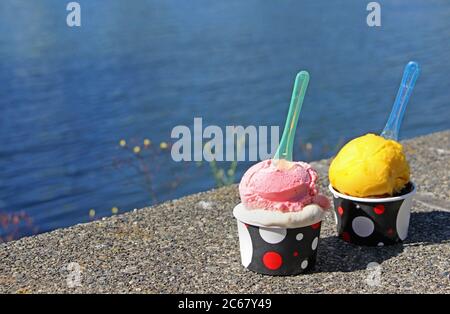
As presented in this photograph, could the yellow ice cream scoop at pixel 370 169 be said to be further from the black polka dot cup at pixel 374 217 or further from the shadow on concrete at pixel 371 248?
the shadow on concrete at pixel 371 248

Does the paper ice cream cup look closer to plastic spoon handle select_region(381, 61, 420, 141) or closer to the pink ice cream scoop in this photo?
the pink ice cream scoop

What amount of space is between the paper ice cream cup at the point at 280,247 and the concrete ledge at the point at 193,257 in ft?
0.14

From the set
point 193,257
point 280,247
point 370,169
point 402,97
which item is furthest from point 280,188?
point 402,97

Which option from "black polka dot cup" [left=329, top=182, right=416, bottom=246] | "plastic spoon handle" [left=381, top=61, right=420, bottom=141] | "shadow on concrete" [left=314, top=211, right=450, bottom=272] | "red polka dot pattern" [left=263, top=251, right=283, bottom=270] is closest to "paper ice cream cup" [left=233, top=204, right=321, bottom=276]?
"red polka dot pattern" [left=263, top=251, right=283, bottom=270]

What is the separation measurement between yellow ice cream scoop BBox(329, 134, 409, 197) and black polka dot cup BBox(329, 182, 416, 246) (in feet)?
0.12

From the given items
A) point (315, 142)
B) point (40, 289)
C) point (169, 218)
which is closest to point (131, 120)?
point (315, 142)

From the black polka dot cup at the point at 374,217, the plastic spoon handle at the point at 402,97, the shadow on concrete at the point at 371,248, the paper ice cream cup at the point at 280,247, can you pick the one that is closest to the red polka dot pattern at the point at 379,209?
the black polka dot cup at the point at 374,217

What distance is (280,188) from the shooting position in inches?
128

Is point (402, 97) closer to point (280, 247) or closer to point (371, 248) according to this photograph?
point (371, 248)

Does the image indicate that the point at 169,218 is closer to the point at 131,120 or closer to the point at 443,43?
the point at 131,120

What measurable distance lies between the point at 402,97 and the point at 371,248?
73 centimetres

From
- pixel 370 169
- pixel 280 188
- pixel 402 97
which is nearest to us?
pixel 280 188

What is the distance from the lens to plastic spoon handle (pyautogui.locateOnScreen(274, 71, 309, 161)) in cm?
327

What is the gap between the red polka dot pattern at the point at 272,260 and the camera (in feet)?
10.8
